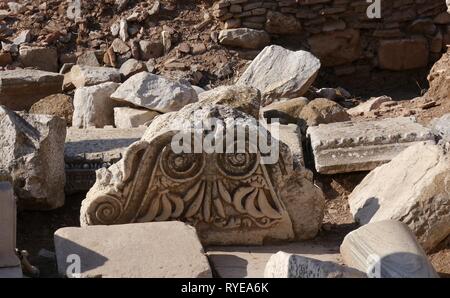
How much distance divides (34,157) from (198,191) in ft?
4.42

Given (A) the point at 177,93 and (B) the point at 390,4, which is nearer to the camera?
(A) the point at 177,93

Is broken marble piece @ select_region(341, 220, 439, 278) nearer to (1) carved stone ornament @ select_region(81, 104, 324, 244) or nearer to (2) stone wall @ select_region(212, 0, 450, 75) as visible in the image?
(1) carved stone ornament @ select_region(81, 104, 324, 244)

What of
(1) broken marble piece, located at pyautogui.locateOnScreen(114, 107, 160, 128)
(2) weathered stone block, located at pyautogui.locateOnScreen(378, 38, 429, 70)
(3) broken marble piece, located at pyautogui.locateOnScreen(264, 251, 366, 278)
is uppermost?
(3) broken marble piece, located at pyautogui.locateOnScreen(264, 251, 366, 278)

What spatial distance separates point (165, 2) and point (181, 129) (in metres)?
6.63

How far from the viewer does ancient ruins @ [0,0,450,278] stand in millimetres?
5344

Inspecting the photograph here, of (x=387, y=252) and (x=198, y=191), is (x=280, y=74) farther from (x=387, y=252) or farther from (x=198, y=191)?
(x=387, y=252)

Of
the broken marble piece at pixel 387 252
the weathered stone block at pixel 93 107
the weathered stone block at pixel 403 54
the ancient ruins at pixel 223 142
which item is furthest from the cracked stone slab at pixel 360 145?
the weathered stone block at pixel 403 54

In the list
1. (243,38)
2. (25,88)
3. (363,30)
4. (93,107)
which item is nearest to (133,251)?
(93,107)

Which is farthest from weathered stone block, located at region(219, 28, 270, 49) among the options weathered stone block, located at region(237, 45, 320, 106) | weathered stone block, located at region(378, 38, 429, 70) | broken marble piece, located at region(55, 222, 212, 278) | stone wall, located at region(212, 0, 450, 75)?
broken marble piece, located at region(55, 222, 212, 278)

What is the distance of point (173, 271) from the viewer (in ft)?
16.4

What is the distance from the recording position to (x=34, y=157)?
261 inches

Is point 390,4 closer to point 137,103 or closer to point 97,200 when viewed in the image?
point 137,103

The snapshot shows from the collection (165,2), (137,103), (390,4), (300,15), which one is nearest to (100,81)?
(137,103)

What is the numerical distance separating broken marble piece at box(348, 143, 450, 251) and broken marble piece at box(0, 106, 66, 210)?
208 cm
